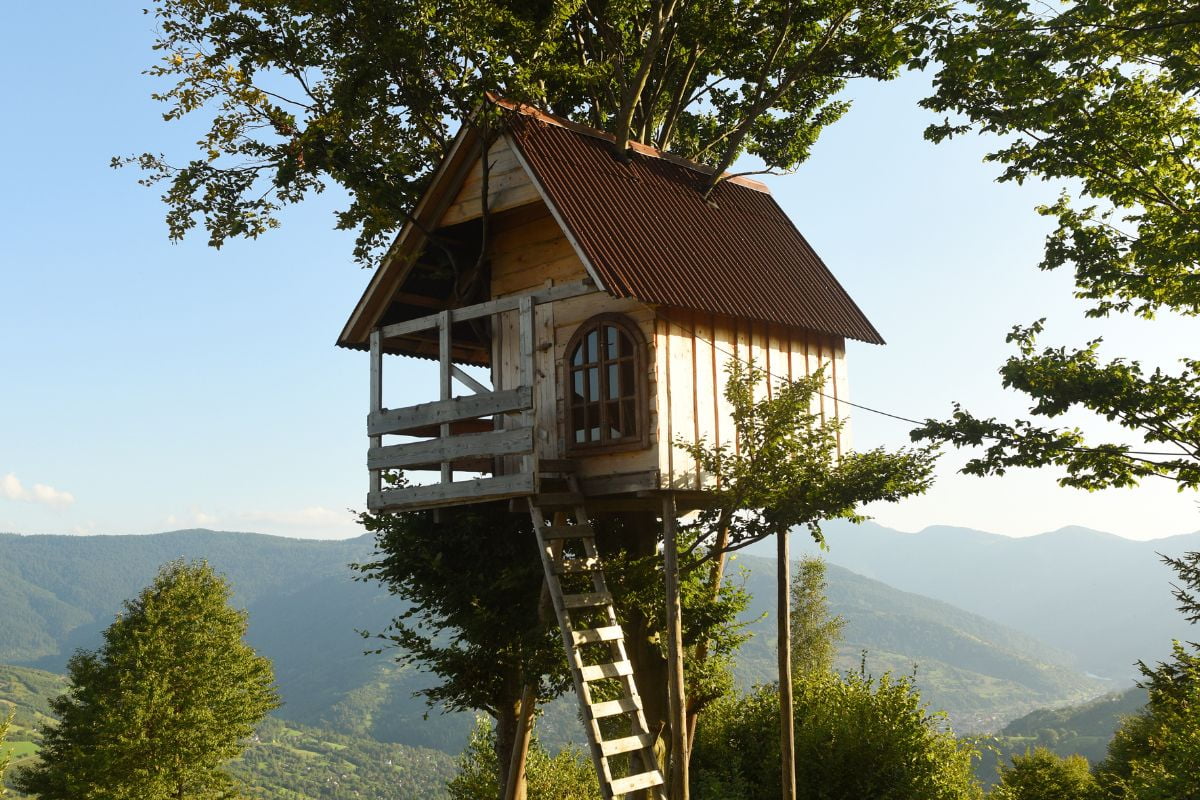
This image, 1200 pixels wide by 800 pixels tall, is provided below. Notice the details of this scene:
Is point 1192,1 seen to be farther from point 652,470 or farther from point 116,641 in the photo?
point 116,641

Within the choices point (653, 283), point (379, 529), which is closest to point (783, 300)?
point (653, 283)

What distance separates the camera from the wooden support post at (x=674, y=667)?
581 inches

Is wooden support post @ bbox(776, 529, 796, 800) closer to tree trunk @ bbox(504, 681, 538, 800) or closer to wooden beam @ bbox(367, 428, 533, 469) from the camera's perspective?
wooden beam @ bbox(367, 428, 533, 469)

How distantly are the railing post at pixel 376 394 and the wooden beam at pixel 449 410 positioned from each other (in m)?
0.18

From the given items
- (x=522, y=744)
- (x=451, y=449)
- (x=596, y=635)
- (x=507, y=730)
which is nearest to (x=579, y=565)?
(x=596, y=635)

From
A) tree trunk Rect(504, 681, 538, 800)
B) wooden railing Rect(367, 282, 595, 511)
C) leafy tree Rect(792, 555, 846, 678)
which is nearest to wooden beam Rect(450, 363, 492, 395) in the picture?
wooden railing Rect(367, 282, 595, 511)

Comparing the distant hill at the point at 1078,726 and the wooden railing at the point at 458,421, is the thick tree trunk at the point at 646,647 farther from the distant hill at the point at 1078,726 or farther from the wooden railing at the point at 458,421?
the distant hill at the point at 1078,726

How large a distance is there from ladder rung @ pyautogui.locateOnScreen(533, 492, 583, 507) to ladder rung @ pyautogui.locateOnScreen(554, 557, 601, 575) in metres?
0.96

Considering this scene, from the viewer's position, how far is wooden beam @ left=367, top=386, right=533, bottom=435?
47.7ft

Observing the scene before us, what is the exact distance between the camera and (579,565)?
15.6 metres

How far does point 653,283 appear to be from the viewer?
14.8 metres

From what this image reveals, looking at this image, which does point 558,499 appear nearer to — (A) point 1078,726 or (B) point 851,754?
(B) point 851,754

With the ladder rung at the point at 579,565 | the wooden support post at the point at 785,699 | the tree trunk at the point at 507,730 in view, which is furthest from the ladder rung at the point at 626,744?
the tree trunk at the point at 507,730

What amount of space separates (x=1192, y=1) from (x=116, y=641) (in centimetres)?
4375
